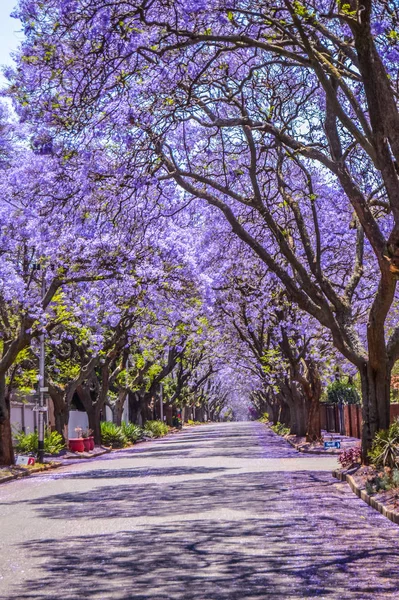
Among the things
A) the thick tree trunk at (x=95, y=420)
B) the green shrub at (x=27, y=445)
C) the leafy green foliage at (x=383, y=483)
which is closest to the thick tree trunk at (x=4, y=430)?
the green shrub at (x=27, y=445)

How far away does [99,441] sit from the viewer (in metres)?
41.1

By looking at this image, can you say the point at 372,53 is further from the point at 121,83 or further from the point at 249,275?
the point at 249,275

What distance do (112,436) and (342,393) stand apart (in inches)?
777

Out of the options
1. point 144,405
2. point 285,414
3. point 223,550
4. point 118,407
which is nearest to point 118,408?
point 118,407

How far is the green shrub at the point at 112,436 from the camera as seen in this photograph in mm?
43406

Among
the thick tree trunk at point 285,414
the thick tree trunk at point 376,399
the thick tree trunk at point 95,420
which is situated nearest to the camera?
the thick tree trunk at point 376,399

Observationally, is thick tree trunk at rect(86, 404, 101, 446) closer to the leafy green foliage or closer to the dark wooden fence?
the dark wooden fence

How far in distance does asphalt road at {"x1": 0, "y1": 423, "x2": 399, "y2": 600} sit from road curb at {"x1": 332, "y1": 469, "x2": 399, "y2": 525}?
0.44 ft

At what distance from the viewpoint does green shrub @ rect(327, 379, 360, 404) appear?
56844 millimetres

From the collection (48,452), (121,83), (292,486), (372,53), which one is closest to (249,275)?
(48,452)

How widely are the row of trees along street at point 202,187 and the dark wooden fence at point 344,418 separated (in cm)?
235

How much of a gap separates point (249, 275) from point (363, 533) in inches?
777

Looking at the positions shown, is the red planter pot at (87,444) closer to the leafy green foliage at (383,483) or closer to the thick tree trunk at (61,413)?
the thick tree trunk at (61,413)

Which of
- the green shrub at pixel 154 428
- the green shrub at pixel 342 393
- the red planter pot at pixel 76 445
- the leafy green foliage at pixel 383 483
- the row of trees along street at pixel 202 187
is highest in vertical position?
the row of trees along street at pixel 202 187
